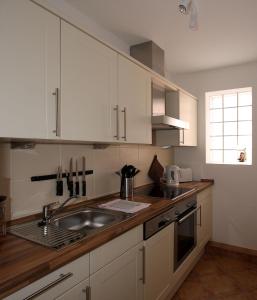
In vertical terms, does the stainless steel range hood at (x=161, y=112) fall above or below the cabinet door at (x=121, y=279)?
above

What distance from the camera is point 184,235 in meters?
2.27

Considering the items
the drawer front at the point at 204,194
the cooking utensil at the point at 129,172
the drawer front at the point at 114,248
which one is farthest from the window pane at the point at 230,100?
the drawer front at the point at 114,248

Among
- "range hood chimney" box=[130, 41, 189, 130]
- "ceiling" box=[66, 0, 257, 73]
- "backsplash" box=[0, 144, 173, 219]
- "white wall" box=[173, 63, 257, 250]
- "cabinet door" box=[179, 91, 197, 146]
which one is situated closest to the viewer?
"backsplash" box=[0, 144, 173, 219]

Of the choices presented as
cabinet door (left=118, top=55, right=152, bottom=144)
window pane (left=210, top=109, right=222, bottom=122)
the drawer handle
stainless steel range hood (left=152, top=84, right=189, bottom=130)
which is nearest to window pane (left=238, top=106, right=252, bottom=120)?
window pane (left=210, top=109, right=222, bottom=122)

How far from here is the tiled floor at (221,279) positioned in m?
2.24

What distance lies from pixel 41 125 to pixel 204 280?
232 centimetres

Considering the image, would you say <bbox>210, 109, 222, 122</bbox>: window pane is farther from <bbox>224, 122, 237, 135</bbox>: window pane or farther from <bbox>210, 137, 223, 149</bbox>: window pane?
<bbox>210, 137, 223, 149</bbox>: window pane

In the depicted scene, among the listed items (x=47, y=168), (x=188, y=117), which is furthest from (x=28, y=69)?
Result: (x=188, y=117)

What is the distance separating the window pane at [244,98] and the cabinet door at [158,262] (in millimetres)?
2058

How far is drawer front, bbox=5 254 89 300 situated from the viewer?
2.86ft

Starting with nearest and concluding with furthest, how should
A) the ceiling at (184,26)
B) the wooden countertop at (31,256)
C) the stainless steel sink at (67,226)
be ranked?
the wooden countertop at (31,256) → the stainless steel sink at (67,226) → the ceiling at (184,26)

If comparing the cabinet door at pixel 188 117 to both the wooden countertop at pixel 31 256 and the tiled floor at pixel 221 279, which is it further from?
the wooden countertop at pixel 31 256

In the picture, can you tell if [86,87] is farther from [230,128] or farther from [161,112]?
[230,128]

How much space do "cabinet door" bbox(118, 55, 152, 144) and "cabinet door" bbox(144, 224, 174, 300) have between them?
30.8 inches
